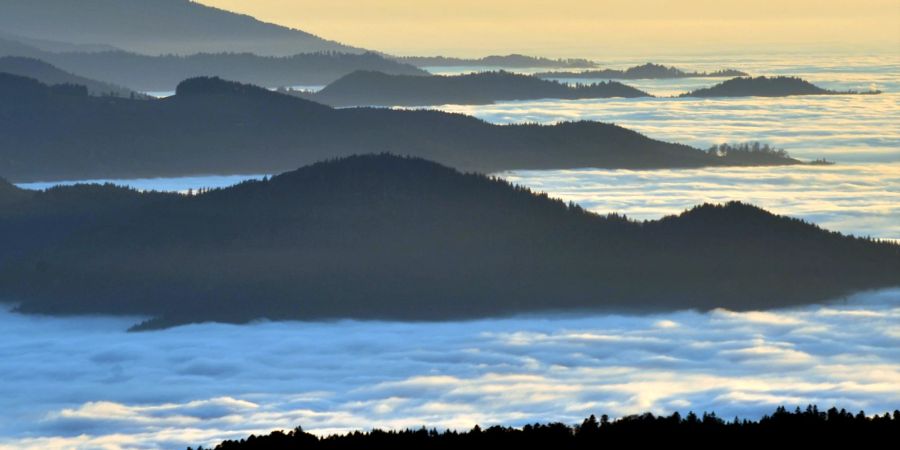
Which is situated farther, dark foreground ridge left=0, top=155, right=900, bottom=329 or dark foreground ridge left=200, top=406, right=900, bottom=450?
dark foreground ridge left=0, top=155, right=900, bottom=329

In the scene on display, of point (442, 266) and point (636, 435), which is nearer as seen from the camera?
point (636, 435)

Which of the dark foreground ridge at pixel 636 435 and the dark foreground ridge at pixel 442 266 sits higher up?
the dark foreground ridge at pixel 442 266

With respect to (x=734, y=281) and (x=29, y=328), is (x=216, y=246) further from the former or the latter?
(x=734, y=281)

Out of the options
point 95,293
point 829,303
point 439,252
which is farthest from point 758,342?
point 95,293

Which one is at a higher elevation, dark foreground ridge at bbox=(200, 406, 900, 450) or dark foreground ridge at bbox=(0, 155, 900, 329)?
dark foreground ridge at bbox=(0, 155, 900, 329)

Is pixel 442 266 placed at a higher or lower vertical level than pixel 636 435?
higher

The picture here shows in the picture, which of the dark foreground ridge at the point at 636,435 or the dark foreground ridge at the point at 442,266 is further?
the dark foreground ridge at the point at 442,266
